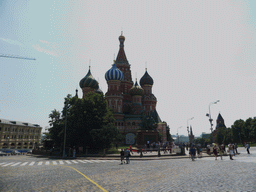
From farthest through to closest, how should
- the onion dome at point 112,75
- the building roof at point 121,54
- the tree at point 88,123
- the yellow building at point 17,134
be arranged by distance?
the yellow building at point 17,134, the building roof at point 121,54, the onion dome at point 112,75, the tree at point 88,123

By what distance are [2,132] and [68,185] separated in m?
87.3

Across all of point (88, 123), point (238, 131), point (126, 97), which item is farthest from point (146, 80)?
point (238, 131)

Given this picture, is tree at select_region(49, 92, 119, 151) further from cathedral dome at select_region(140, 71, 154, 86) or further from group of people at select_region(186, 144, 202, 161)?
cathedral dome at select_region(140, 71, 154, 86)

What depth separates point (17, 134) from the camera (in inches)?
3356

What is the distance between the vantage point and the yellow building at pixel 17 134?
7875 centimetres

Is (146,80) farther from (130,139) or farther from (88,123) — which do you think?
(88,123)

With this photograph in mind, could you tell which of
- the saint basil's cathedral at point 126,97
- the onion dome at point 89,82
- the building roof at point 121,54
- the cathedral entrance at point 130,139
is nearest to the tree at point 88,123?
the saint basil's cathedral at point 126,97

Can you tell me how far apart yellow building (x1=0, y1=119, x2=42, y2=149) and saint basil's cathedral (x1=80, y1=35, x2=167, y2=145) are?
42.3m

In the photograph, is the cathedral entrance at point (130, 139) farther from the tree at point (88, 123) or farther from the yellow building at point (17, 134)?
the yellow building at point (17, 134)

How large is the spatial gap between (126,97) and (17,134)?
5721 centimetres

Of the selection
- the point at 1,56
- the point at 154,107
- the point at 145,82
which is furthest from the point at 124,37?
the point at 1,56

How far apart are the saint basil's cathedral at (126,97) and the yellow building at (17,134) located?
4227cm

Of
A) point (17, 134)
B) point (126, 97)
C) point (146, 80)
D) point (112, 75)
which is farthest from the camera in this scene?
point (17, 134)

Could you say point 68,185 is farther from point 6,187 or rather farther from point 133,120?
point 133,120
